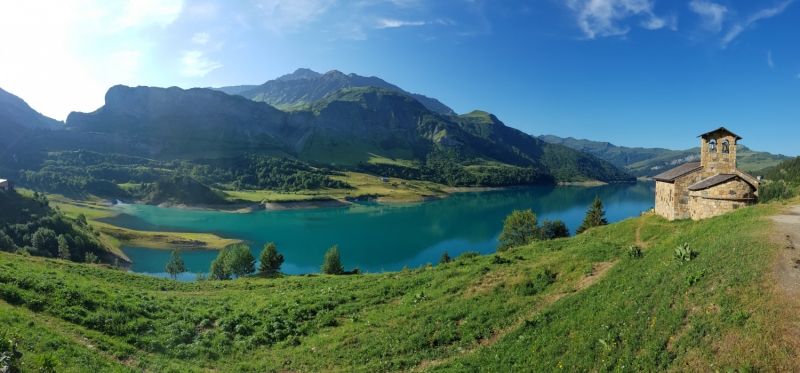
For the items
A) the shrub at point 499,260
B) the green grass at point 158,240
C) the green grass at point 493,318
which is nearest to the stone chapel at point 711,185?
the green grass at point 493,318

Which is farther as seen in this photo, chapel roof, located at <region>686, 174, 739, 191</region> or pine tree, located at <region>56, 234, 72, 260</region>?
pine tree, located at <region>56, 234, 72, 260</region>

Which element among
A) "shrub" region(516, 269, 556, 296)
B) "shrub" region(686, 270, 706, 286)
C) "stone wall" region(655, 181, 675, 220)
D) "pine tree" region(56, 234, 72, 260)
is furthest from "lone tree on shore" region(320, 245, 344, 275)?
"pine tree" region(56, 234, 72, 260)

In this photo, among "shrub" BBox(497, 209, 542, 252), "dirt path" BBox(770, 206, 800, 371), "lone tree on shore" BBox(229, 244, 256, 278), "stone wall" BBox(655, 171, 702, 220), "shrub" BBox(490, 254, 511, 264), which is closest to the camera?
"dirt path" BBox(770, 206, 800, 371)

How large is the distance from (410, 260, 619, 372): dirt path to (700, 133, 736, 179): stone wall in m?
12.8

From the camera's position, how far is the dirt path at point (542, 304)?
1116cm

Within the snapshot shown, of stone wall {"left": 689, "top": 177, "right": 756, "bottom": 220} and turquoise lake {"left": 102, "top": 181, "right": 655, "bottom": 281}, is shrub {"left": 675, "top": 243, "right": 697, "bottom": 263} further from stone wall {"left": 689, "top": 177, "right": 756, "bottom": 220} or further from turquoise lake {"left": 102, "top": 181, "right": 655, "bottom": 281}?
turquoise lake {"left": 102, "top": 181, "right": 655, "bottom": 281}

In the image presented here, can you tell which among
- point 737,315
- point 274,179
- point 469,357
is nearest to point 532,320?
point 469,357

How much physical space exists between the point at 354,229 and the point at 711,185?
3326 inches

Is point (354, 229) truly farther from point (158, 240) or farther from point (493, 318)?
point (493, 318)

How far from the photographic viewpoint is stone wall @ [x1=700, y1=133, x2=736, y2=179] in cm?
2066

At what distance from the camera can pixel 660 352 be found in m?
7.93

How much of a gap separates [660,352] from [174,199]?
167 metres

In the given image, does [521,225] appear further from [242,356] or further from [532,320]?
[242,356]

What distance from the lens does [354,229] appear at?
314 ft
